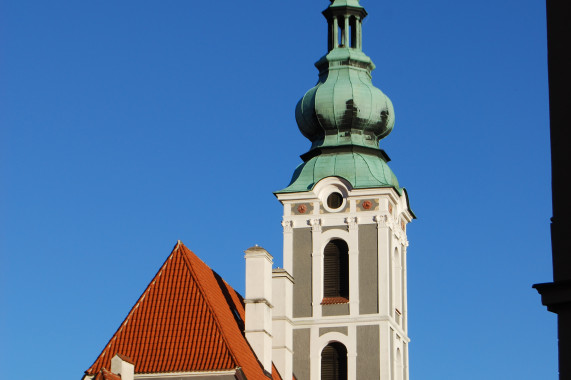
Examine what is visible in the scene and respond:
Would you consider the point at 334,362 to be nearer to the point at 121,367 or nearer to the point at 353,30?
the point at 353,30

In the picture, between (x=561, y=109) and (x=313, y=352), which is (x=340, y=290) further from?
(x=561, y=109)

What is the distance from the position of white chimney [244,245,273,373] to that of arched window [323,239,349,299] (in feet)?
21.1

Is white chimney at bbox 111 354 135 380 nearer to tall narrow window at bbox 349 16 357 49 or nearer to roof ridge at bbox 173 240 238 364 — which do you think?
roof ridge at bbox 173 240 238 364

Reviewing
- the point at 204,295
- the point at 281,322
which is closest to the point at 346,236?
the point at 281,322

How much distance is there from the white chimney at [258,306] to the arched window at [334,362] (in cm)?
589

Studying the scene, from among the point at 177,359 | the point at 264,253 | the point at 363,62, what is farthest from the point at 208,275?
the point at 363,62

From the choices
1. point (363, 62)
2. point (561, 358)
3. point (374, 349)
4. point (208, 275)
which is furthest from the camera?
point (363, 62)

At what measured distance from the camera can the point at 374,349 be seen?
3192 centimetres

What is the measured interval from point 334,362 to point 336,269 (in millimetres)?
2637

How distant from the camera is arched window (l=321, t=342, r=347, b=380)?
32156 millimetres

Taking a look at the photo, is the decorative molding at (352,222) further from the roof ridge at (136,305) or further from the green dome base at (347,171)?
the roof ridge at (136,305)

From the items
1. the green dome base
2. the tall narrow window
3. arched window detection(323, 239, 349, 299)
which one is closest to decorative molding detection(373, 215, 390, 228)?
the green dome base

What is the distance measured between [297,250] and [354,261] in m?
1.70

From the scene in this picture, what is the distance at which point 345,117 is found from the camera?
3447cm
